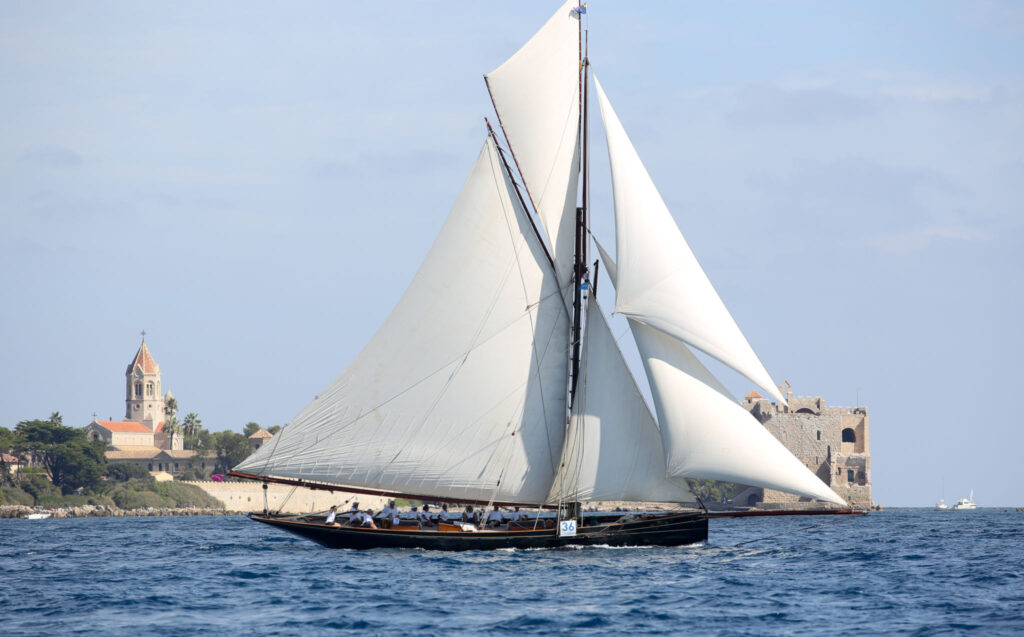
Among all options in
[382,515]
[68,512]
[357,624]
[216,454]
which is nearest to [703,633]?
[357,624]

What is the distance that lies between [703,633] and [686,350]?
11852 millimetres

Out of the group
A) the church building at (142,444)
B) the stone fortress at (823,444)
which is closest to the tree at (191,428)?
the church building at (142,444)

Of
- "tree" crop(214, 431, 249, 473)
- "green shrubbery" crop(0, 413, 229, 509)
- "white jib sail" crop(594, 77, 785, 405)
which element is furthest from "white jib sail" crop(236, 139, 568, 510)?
"tree" crop(214, 431, 249, 473)

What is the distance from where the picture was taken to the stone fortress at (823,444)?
115750mm

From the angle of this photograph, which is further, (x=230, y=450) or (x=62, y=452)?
(x=230, y=450)

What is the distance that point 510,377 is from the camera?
35.8 metres

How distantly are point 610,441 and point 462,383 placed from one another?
460 cm

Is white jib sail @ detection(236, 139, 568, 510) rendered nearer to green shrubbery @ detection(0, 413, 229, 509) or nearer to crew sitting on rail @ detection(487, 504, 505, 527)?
crew sitting on rail @ detection(487, 504, 505, 527)

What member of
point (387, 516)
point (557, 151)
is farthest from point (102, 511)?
point (557, 151)

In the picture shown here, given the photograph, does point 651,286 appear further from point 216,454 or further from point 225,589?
point 216,454

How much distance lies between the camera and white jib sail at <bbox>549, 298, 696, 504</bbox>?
3453 cm

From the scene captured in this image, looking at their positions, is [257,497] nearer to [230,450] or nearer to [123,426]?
[230,450]

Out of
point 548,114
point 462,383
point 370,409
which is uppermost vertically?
point 548,114

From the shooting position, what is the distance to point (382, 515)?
126ft
